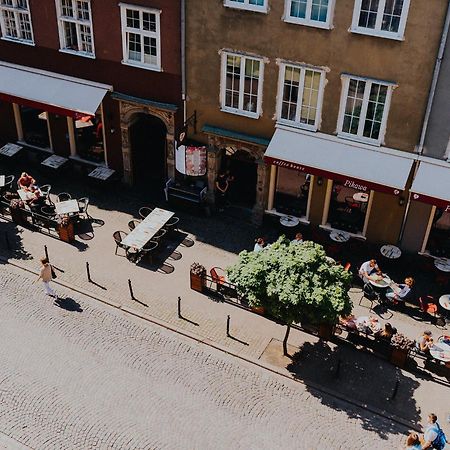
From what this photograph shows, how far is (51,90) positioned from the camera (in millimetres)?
26109

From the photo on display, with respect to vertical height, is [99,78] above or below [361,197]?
above

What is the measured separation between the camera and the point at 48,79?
26.6 metres

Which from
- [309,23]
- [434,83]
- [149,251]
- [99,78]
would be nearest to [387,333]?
[434,83]

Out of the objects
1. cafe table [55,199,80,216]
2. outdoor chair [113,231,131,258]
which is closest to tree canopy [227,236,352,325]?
outdoor chair [113,231,131,258]

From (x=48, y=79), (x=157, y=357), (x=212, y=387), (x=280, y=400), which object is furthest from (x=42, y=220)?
(x=280, y=400)

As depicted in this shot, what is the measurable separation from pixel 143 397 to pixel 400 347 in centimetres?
794

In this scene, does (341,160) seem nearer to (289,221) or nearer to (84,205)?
(289,221)

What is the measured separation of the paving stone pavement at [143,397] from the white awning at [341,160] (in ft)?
24.6

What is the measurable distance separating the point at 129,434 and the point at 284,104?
12.9 metres

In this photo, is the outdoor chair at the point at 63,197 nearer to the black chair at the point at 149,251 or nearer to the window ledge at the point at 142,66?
the black chair at the point at 149,251

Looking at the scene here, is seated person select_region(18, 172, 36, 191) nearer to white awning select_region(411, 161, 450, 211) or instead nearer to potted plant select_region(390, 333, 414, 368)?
white awning select_region(411, 161, 450, 211)

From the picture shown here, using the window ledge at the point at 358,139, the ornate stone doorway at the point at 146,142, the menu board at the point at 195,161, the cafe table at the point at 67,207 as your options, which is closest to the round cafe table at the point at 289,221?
the menu board at the point at 195,161

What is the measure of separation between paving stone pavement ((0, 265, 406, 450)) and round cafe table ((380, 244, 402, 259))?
22.7ft

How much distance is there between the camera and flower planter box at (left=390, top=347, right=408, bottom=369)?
18422 mm
